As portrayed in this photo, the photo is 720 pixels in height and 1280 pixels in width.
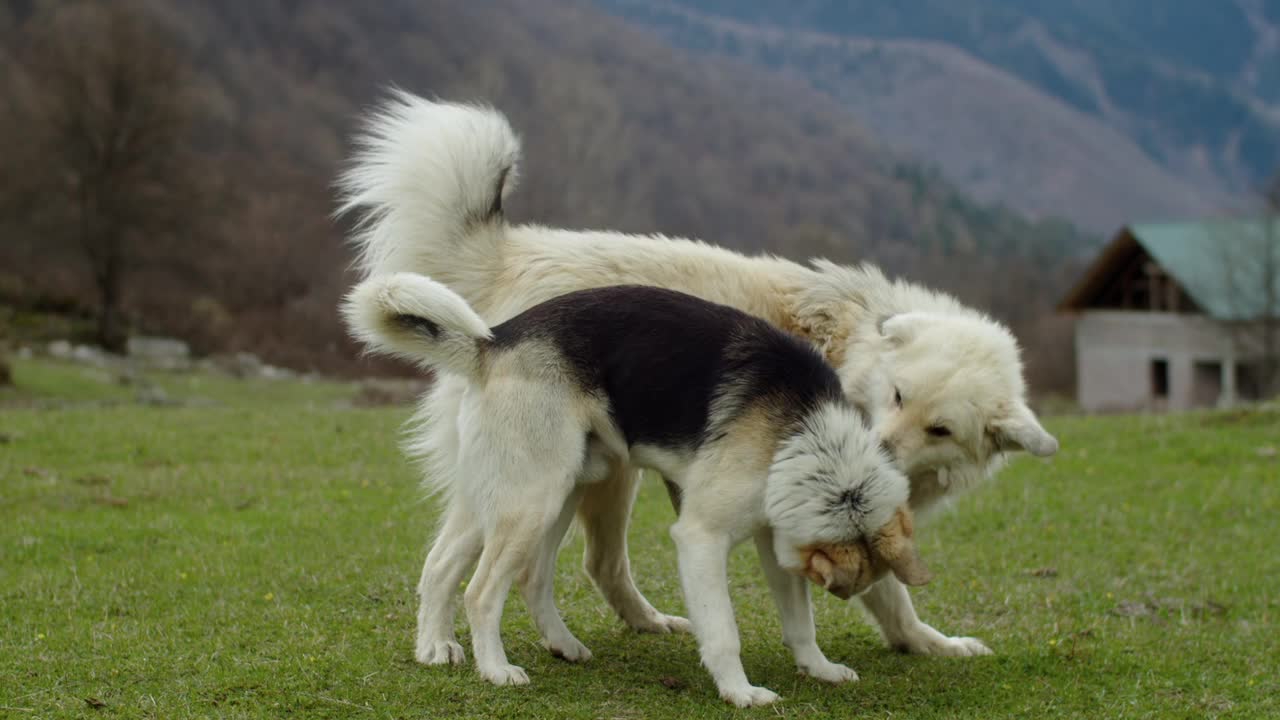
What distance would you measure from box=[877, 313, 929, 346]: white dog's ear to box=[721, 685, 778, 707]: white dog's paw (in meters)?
1.82

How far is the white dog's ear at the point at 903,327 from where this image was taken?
579cm

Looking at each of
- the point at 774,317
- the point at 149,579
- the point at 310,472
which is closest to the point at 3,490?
the point at 310,472

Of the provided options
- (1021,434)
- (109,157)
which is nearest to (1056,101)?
(109,157)

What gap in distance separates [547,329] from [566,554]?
3.35m

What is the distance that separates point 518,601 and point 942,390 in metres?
2.97

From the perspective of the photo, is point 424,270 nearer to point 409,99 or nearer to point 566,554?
point 409,99

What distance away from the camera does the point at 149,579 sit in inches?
286

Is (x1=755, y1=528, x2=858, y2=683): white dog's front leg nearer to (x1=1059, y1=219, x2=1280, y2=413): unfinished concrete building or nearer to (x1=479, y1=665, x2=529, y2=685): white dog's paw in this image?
(x1=479, y1=665, x2=529, y2=685): white dog's paw

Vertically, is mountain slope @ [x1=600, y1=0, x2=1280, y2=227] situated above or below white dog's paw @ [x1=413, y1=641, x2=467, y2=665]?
above

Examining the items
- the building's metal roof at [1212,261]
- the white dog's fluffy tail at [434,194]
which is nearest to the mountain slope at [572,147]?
the building's metal roof at [1212,261]

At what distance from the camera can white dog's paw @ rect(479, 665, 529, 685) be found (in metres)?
5.33

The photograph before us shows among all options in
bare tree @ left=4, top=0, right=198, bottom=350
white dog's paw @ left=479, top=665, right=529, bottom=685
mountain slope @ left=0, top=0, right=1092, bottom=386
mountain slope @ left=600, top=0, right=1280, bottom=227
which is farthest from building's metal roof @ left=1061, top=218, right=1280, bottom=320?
mountain slope @ left=600, top=0, right=1280, bottom=227

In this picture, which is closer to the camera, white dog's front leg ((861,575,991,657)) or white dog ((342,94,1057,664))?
white dog ((342,94,1057,664))

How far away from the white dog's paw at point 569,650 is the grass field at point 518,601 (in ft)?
0.20
